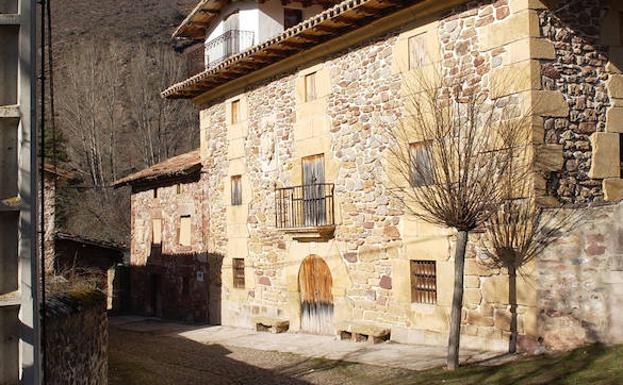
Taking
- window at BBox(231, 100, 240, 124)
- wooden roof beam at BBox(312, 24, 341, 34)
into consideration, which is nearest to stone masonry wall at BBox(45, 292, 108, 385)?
wooden roof beam at BBox(312, 24, 341, 34)

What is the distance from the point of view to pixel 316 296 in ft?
55.3

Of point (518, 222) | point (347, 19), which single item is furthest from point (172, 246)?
point (518, 222)

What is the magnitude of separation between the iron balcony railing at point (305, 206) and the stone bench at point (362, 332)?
217cm

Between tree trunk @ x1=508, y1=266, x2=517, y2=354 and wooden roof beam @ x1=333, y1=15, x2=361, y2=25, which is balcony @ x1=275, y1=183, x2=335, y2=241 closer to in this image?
wooden roof beam @ x1=333, y1=15, x2=361, y2=25

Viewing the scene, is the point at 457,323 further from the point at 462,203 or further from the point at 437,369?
the point at 462,203

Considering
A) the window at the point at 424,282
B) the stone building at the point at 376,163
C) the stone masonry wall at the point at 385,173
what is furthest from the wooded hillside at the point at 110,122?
the window at the point at 424,282

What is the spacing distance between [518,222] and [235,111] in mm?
10057

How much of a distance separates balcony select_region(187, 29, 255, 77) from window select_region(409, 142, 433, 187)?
7671 mm

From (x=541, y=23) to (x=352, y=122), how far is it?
4.68 meters

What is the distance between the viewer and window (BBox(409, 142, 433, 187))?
41.9 feet

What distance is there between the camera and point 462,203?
450 inches

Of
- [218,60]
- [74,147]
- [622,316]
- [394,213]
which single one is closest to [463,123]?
[394,213]

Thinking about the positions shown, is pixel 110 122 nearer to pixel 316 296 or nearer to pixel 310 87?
pixel 310 87

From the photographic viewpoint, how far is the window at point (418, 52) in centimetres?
1361
